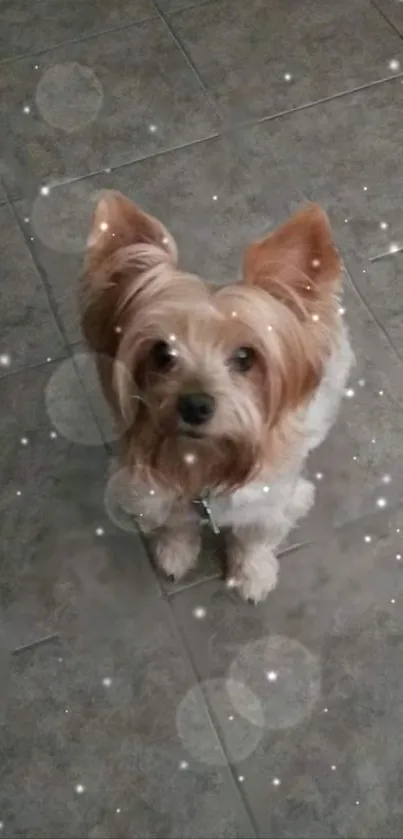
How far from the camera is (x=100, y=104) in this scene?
8.18 ft

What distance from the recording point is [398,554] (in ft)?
6.26

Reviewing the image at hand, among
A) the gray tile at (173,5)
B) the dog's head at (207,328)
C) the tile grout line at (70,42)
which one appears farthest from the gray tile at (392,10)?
the dog's head at (207,328)

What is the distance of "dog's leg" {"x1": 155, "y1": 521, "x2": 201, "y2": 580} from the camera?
184cm

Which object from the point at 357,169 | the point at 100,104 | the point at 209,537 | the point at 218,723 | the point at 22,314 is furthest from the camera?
the point at 100,104

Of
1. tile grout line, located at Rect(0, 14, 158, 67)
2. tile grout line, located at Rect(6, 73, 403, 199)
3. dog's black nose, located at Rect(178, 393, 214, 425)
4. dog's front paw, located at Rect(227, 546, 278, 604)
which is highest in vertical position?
dog's black nose, located at Rect(178, 393, 214, 425)

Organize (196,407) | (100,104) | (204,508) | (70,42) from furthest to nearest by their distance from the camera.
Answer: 1. (70,42)
2. (100,104)
3. (204,508)
4. (196,407)

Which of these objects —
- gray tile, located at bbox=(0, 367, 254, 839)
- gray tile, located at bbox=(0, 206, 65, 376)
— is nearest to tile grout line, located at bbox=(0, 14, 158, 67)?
gray tile, located at bbox=(0, 206, 65, 376)

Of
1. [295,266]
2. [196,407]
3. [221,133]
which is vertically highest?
[295,266]

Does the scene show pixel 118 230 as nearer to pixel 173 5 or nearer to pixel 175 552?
pixel 175 552

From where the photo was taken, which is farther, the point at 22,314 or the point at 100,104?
the point at 100,104

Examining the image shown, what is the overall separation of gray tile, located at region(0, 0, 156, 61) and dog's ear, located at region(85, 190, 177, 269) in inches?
59.4

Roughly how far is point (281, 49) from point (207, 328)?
1.57 m

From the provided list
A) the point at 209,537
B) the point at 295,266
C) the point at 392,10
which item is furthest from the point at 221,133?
the point at 295,266

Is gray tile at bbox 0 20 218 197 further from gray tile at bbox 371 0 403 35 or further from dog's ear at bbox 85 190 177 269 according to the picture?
dog's ear at bbox 85 190 177 269
